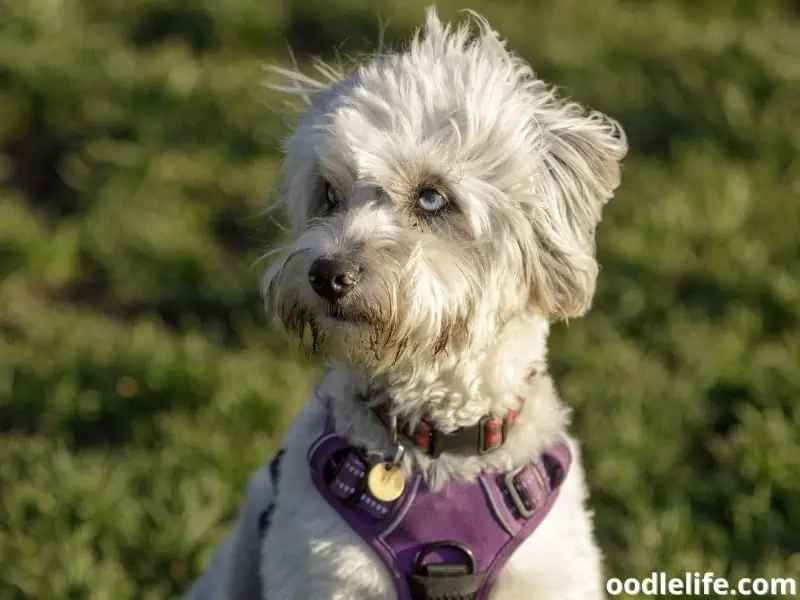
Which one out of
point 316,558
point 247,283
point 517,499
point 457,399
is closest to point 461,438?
point 457,399

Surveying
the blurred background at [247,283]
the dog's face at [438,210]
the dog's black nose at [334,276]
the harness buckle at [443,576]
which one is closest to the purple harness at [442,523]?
the harness buckle at [443,576]

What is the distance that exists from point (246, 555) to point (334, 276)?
1.17m

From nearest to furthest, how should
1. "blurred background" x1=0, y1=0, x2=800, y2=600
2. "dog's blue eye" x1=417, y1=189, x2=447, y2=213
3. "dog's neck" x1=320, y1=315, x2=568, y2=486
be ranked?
1. "dog's blue eye" x1=417, y1=189, x2=447, y2=213
2. "dog's neck" x1=320, y1=315, x2=568, y2=486
3. "blurred background" x1=0, y1=0, x2=800, y2=600

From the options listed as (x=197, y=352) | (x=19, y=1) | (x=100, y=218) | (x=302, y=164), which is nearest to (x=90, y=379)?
(x=197, y=352)

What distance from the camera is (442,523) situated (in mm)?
3104

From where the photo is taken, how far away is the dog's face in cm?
296

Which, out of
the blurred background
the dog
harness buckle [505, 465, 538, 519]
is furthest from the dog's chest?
the blurred background

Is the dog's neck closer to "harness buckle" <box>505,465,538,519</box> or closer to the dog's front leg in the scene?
"harness buckle" <box>505,465,538,519</box>

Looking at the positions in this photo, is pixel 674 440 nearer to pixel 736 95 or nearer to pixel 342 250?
pixel 342 250

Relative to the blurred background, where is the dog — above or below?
above

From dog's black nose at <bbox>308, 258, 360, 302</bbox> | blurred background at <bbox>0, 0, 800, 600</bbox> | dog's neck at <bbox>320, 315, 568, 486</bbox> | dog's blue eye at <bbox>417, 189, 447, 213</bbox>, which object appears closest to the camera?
dog's black nose at <bbox>308, 258, 360, 302</bbox>

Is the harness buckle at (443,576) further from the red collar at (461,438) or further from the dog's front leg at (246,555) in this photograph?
the dog's front leg at (246,555)

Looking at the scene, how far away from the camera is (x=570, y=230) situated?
10.3 feet

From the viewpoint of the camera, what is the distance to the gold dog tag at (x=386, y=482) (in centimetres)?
310
